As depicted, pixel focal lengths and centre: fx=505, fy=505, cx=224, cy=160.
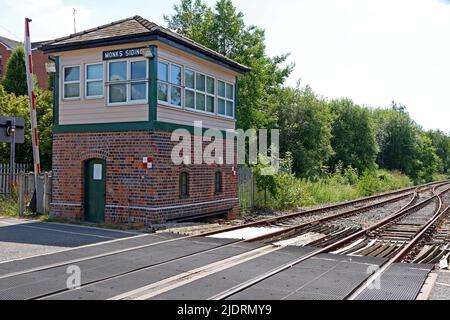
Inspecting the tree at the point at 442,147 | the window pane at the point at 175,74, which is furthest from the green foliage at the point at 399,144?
the window pane at the point at 175,74

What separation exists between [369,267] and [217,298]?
10.8 ft

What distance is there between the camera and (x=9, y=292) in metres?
6.54

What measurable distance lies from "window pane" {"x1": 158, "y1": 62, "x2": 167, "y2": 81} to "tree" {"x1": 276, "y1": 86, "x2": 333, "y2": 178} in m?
20.7

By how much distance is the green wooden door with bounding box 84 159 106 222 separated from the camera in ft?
47.6

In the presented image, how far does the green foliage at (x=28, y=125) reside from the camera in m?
23.0

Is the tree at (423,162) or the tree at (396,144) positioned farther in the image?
the tree at (423,162)

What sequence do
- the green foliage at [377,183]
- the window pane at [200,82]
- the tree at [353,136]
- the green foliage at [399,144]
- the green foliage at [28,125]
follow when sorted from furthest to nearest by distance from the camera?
the green foliage at [399,144], the tree at [353,136], the green foliage at [377,183], the green foliage at [28,125], the window pane at [200,82]

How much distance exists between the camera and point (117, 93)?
14391 millimetres

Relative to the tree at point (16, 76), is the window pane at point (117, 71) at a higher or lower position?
lower

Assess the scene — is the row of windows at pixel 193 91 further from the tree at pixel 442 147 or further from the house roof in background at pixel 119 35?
the tree at pixel 442 147

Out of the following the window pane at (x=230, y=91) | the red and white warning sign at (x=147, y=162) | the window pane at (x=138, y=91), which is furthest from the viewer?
the window pane at (x=230, y=91)

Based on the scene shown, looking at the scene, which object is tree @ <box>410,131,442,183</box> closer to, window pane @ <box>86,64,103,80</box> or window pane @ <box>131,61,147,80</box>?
window pane @ <box>131,61,147,80</box>

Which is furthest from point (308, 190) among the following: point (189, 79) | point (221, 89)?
point (189, 79)

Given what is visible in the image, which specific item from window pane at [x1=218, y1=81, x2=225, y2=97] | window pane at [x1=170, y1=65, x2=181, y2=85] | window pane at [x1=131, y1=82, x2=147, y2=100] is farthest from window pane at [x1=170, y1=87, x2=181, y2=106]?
window pane at [x1=218, y1=81, x2=225, y2=97]
